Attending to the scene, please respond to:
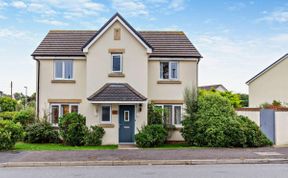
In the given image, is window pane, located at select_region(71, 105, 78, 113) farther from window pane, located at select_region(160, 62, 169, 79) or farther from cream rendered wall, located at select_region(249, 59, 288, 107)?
cream rendered wall, located at select_region(249, 59, 288, 107)

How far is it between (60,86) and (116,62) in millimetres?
4013

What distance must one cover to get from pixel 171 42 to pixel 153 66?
2.42m

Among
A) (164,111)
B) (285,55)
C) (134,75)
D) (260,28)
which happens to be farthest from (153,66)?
(285,55)

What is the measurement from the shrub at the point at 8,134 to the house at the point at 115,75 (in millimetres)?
4138

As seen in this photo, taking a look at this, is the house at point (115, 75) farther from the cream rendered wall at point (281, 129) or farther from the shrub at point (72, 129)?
the cream rendered wall at point (281, 129)

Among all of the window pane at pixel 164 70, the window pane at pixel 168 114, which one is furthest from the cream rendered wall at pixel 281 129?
the window pane at pixel 164 70

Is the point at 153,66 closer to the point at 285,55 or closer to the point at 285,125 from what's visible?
the point at 285,125


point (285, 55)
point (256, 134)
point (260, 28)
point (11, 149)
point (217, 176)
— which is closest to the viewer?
point (217, 176)

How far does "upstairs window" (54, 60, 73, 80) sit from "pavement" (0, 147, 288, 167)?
265 inches

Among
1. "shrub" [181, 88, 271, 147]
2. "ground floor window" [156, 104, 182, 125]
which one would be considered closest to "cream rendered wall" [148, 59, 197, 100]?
"ground floor window" [156, 104, 182, 125]

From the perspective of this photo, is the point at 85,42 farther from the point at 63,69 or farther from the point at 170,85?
the point at 170,85

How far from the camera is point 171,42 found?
22.6 m

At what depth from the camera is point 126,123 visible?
20141 millimetres

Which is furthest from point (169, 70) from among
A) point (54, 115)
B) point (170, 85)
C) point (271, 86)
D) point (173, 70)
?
point (271, 86)
